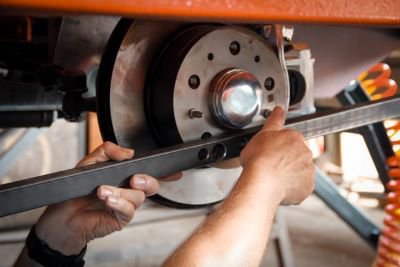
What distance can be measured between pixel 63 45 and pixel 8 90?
40cm

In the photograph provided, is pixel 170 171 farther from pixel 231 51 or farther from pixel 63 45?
pixel 63 45

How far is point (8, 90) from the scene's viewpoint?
46.1 inches

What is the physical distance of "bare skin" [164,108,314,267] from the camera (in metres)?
0.49

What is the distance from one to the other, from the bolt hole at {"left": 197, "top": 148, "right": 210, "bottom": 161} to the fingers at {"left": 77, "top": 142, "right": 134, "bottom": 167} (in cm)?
11

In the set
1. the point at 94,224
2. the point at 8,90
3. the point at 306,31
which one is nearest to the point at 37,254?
the point at 94,224

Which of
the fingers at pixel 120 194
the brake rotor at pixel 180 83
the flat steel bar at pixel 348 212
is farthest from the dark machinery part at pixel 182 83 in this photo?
the flat steel bar at pixel 348 212

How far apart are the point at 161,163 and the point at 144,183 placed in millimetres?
36

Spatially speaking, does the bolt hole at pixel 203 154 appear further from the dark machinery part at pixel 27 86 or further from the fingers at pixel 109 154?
the dark machinery part at pixel 27 86

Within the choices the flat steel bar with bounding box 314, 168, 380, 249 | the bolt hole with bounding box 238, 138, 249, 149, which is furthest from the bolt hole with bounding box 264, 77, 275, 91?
the flat steel bar with bounding box 314, 168, 380, 249

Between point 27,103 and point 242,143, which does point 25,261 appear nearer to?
point 242,143

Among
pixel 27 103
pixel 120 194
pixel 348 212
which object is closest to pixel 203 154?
pixel 120 194

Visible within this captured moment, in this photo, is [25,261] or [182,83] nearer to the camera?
[182,83]

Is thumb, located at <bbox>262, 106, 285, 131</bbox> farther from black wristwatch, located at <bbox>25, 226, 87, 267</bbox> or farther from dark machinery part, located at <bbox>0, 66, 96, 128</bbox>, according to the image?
dark machinery part, located at <bbox>0, 66, 96, 128</bbox>

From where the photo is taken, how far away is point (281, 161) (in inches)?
23.5
